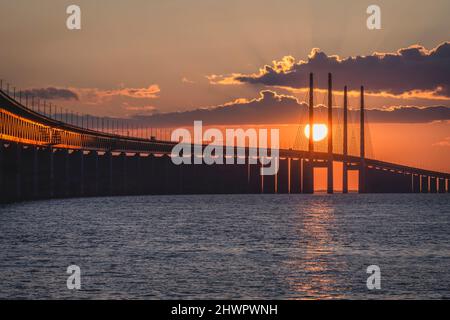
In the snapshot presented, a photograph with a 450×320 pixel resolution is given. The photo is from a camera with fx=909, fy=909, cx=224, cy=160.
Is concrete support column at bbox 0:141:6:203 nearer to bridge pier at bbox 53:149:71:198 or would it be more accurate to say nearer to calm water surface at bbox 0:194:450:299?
bridge pier at bbox 53:149:71:198

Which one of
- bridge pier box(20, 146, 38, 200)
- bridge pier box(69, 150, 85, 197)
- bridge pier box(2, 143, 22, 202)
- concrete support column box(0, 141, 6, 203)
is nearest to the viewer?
concrete support column box(0, 141, 6, 203)

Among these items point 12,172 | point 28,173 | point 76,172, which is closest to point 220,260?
point 12,172

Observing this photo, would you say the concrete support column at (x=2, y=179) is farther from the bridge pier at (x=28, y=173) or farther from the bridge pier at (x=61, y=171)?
the bridge pier at (x=61, y=171)

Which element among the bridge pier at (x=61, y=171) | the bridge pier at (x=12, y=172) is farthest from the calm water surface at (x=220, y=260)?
the bridge pier at (x=61, y=171)

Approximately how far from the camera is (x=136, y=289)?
121 feet

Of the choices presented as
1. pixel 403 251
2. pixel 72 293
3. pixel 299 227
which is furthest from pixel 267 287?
pixel 299 227

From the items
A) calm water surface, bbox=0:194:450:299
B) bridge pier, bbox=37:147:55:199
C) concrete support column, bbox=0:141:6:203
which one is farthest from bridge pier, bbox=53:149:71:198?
calm water surface, bbox=0:194:450:299

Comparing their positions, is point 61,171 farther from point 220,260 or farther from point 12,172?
point 220,260

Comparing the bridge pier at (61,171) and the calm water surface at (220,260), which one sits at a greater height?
the bridge pier at (61,171)

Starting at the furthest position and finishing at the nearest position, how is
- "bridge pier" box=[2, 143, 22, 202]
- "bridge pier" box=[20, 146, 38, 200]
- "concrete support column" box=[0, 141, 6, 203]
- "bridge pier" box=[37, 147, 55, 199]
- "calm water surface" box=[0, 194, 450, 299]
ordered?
"bridge pier" box=[37, 147, 55, 199], "bridge pier" box=[20, 146, 38, 200], "bridge pier" box=[2, 143, 22, 202], "concrete support column" box=[0, 141, 6, 203], "calm water surface" box=[0, 194, 450, 299]
